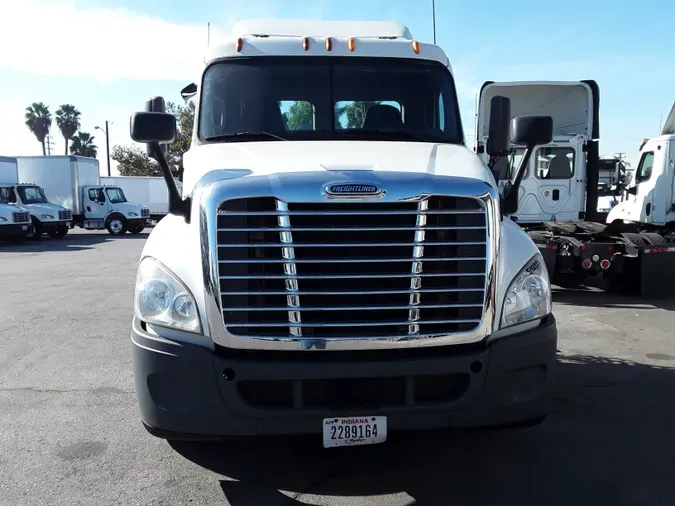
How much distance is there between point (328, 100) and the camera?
4.83 m

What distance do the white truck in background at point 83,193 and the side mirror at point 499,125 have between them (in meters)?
26.2

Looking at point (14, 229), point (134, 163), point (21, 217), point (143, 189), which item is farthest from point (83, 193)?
point (134, 163)

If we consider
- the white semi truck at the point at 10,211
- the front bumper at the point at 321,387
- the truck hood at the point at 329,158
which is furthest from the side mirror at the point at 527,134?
the white semi truck at the point at 10,211

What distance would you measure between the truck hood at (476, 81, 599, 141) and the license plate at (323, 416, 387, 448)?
29.4 feet

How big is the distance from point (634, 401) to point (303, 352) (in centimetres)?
326

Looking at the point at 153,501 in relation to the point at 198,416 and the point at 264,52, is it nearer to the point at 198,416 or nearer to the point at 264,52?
the point at 198,416

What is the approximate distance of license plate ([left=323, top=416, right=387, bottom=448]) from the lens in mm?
3201

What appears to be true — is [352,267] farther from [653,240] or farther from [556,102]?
[556,102]

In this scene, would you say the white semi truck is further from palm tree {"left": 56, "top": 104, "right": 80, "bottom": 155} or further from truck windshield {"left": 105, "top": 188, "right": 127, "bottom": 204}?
palm tree {"left": 56, "top": 104, "right": 80, "bottom": 155}

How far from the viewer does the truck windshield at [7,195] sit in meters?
24.1

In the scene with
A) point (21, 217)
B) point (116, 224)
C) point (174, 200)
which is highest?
point (174, 200)

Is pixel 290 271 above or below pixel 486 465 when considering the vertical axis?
above

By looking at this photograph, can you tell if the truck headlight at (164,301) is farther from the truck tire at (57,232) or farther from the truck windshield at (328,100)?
the truck tire at (57,232)

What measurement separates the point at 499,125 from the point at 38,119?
229ft
